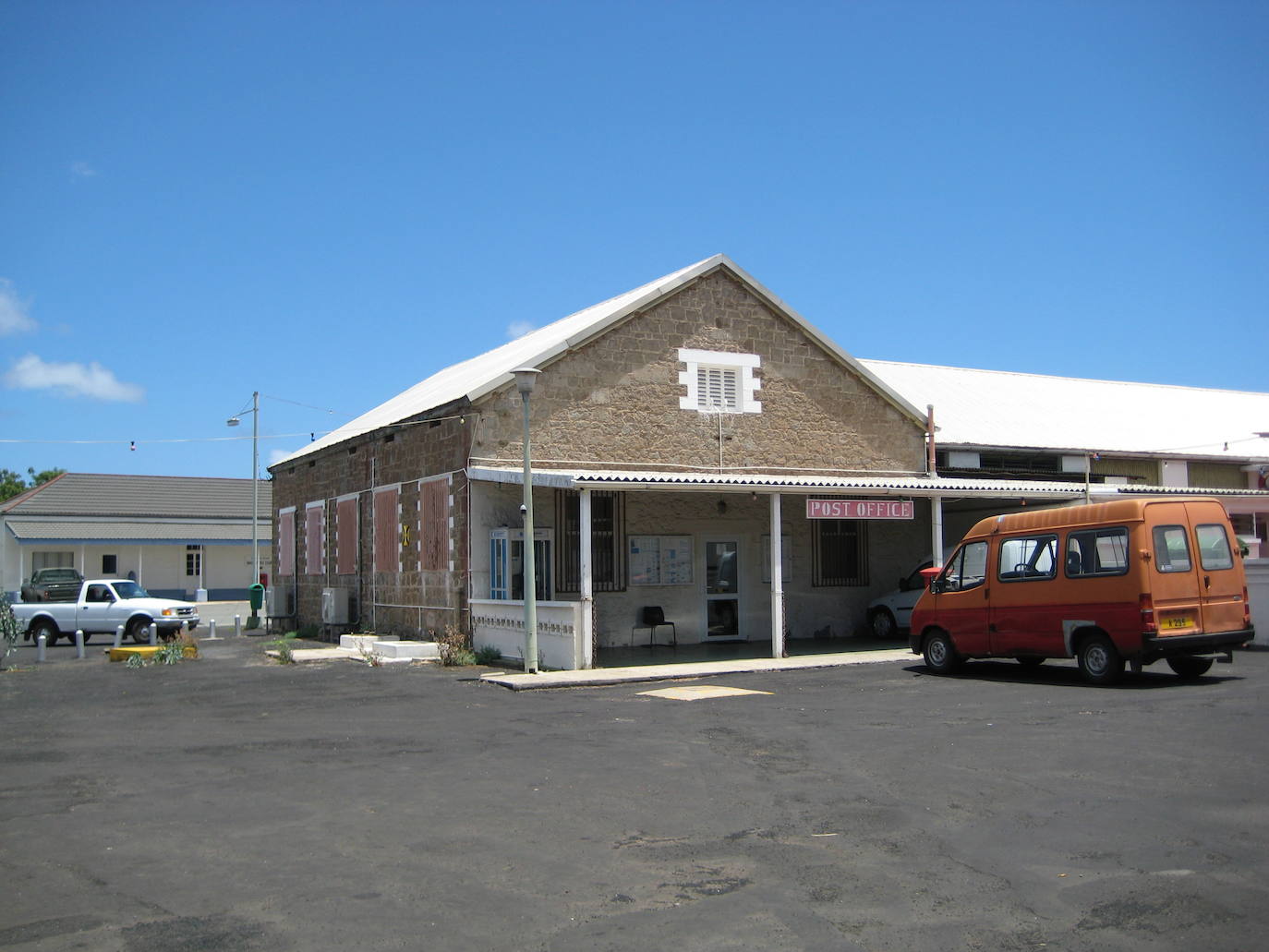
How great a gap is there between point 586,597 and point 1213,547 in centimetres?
829

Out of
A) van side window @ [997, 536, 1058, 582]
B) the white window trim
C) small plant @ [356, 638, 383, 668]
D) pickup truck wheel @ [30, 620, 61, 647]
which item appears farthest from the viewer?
pickup truck wheel @ [30, 620, 61, 647]

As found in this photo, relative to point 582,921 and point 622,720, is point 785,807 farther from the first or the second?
point 622,720

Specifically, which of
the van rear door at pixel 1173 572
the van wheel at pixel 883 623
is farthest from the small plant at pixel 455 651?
the van rear door at pixel 1173 572

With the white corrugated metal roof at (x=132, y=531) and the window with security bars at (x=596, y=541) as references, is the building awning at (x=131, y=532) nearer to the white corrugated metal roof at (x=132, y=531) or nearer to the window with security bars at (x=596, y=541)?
the white corrugated metal roof at (x=132, y=531)

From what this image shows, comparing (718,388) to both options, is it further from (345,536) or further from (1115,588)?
(345,536)

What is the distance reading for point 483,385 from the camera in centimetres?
1877

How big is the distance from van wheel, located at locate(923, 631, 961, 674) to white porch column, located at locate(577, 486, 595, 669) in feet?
15.9

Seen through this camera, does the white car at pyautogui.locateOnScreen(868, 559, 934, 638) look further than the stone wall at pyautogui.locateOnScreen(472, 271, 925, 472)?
Yes

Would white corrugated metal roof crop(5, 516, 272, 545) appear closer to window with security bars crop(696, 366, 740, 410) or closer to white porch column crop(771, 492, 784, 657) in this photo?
window with security bars crop(696, 366, 740, 410)

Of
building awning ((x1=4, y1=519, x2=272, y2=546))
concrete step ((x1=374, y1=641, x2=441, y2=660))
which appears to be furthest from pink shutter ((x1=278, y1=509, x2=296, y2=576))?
building awning ((x1=4, y1=519, x2=272, y2=546))

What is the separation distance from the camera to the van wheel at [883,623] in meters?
22.2

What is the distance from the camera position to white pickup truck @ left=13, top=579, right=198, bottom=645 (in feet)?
87.9

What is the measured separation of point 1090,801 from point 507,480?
36.6 feet

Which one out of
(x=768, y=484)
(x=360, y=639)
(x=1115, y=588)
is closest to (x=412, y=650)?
(x=360, y=639)
